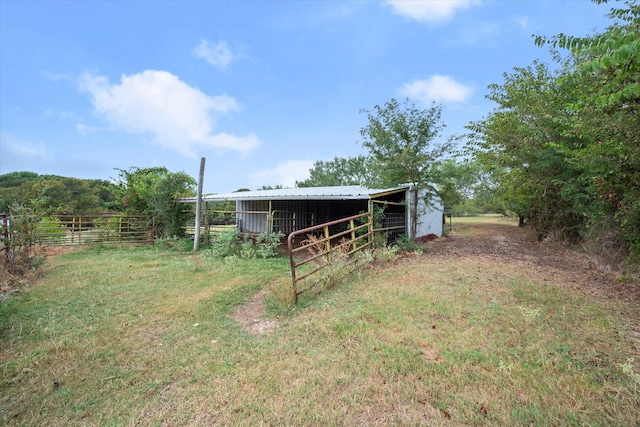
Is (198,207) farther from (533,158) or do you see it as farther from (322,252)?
(533,158)

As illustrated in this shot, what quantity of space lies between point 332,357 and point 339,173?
31612 millimetres

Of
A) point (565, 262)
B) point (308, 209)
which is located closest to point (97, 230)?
point (308, 209)

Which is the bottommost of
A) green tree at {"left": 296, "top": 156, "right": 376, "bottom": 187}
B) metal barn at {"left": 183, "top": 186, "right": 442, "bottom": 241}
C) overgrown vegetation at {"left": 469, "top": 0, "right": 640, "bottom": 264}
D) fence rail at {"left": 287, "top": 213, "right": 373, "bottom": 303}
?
fence rail at {"left": 287, "top": 213, "right": 373, "bottom": 303}

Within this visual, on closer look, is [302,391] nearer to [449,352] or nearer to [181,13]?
[449,352]

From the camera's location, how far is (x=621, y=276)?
5742mm

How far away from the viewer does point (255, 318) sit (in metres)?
3.97

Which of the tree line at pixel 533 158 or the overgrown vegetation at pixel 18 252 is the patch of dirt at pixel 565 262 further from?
the overgrown vegetation at pixel 18 252

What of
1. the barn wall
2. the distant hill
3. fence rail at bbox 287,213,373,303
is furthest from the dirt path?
the distant hill

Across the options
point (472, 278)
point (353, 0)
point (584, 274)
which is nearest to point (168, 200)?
point (353, 0)

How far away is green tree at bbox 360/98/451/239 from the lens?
993 cm

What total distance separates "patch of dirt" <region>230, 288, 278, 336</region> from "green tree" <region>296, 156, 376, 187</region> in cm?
2800

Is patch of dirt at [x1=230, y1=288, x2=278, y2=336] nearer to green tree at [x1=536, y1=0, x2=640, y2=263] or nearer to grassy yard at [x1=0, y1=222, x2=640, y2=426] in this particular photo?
grassy yard at [x1=0, y1=222, x2=640, y2=426]

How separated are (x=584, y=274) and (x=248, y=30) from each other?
1080cm

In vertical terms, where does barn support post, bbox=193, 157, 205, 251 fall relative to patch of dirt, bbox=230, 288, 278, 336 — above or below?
above
